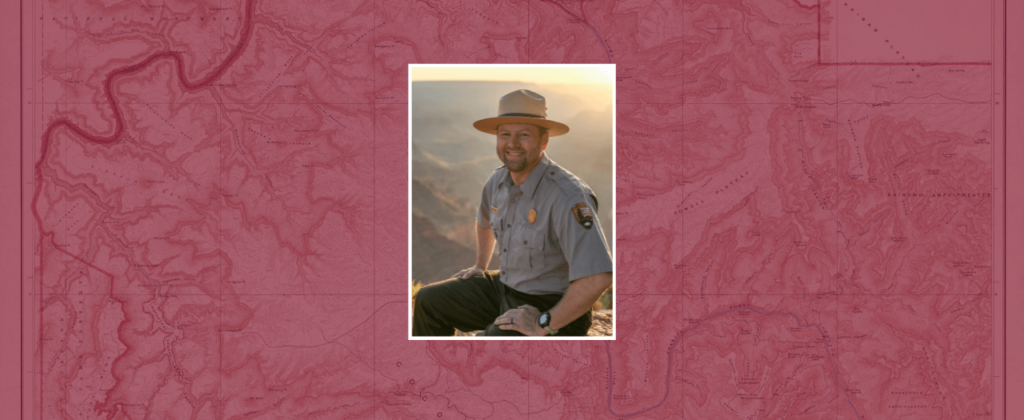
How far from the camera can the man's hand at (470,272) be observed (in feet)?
11.6

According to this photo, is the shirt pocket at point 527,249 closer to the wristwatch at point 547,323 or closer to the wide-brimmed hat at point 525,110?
the wristwatch at point 547,323

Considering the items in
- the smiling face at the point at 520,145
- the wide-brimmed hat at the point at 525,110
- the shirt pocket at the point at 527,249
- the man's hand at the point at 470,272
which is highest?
the wide-brimmed hat at the point at 525,110

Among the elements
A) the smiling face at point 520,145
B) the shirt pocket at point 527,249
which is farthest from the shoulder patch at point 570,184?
the shirt pocket at point 527,249

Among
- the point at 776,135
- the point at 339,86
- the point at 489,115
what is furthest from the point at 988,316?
the point at 339,86

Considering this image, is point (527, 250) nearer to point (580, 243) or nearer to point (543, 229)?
point (543, 229)

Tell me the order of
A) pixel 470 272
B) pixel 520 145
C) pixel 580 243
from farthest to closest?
pixel 470 272
pixel 520 145
pixel 580 243

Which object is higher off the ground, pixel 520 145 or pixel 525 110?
pixel 525 110

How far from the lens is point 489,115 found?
11.4 ft

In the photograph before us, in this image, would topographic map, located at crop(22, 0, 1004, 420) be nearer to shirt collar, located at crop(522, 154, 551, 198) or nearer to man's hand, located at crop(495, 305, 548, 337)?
man's hand, located at crop(495, 305, 548, 337)

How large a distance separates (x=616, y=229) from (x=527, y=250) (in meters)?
0.51

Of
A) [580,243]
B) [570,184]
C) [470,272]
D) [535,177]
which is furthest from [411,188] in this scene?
[580,243]

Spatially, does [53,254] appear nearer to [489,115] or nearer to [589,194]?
[489,115]

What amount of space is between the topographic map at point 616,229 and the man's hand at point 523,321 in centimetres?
8

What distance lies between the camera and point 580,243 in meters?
3.34
